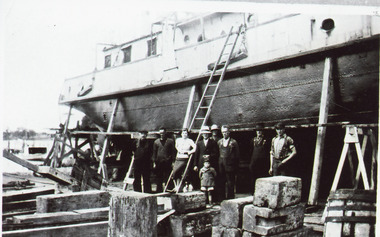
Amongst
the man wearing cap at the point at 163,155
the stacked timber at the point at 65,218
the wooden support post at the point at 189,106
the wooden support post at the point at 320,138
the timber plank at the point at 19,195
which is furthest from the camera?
the wooden support post at the point at 189,106

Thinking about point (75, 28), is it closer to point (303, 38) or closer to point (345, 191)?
point (345, 191)

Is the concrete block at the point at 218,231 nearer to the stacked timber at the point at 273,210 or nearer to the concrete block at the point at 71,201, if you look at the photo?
the stacked timber at the point at 273,210

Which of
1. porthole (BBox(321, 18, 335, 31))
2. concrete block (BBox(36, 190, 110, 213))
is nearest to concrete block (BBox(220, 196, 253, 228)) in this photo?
concrete block (BBox(36, 190, 110, 213))

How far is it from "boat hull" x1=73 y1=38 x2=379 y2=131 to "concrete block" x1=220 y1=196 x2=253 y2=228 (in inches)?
102

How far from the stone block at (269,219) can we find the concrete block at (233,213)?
8 centimetres

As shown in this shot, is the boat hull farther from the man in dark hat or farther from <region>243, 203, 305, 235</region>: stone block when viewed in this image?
<region>243, 203, 305, 235</region>: stone block

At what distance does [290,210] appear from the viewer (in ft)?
11.5

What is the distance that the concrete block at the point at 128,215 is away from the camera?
299 cm

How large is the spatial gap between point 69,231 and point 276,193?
188cm

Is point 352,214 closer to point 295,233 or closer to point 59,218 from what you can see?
point 295,233

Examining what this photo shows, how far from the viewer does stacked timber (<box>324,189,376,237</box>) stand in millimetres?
3371

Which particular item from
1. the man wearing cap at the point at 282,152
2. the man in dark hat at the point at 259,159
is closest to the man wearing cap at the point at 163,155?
the man in dark hat at the point at 259,159

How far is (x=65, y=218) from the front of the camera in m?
3.45

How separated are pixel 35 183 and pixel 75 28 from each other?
18.4 feet
